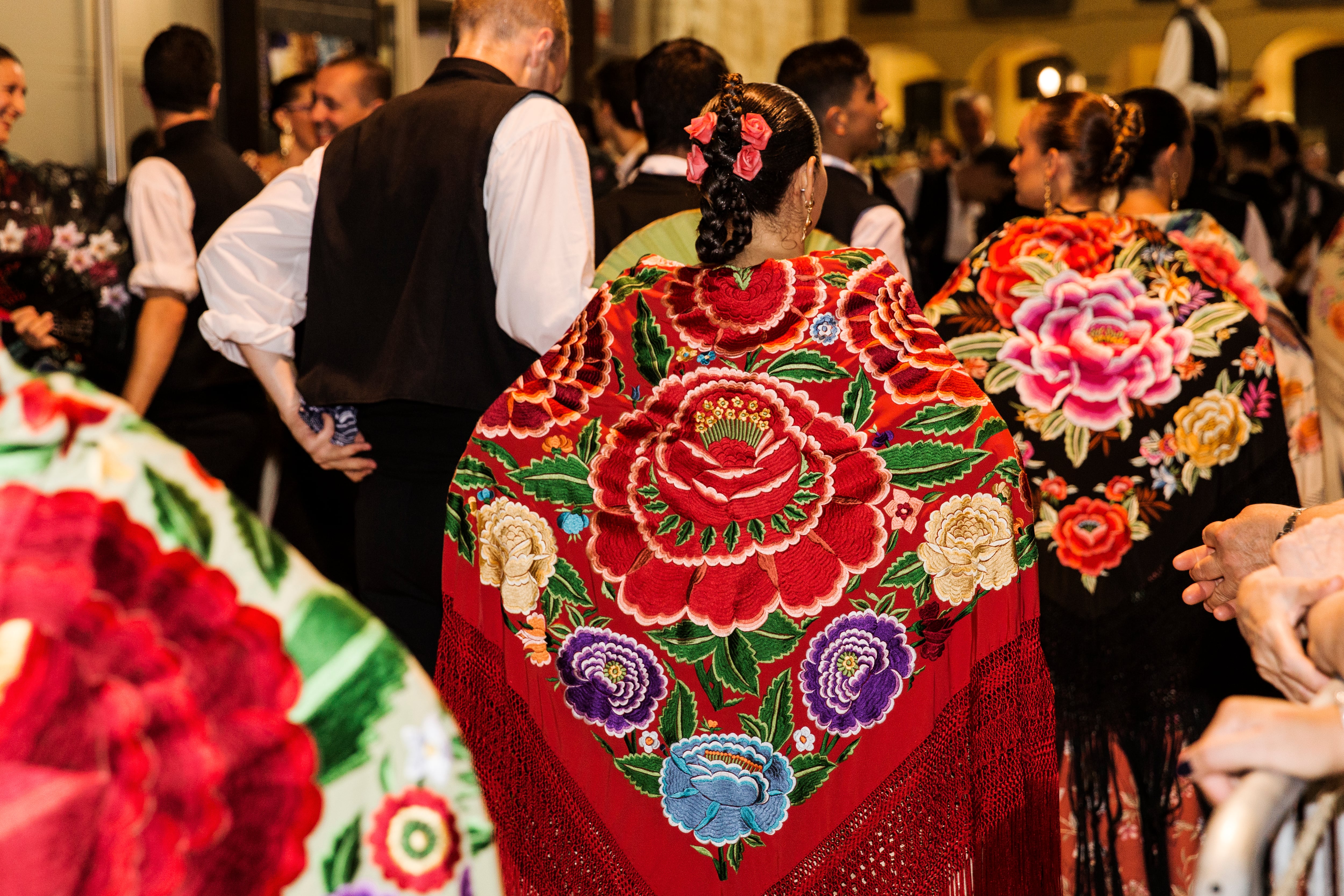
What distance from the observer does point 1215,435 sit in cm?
262

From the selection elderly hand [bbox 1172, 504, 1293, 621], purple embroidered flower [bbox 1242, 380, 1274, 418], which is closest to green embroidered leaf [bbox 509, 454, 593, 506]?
elderly hand [bbox 1172, 504, 1293, 621]

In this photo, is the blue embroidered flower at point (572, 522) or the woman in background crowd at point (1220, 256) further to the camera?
the woman in background crowd at point (1220, 256)

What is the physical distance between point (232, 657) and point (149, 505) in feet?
0.32

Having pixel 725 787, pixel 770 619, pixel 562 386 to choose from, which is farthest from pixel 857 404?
pixel 725 787

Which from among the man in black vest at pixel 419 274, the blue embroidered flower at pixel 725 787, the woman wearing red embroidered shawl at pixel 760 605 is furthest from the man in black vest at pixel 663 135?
the blue embroidered flower at pixel 725 787

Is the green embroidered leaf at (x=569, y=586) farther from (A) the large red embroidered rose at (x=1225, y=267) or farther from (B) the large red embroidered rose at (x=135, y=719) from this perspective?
(A) the large red embroidered rose at (x=1225, y=267)

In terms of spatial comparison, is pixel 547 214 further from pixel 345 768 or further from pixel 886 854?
pixel 345 768

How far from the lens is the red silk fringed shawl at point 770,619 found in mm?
1887

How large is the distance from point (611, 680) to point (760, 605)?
9.2 inches

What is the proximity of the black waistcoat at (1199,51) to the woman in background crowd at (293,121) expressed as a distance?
511 cm

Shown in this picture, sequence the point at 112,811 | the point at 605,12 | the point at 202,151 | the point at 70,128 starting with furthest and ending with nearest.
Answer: the point at 605,12 → the point at 70,128 → the point at 202,151 → the point at 112,811

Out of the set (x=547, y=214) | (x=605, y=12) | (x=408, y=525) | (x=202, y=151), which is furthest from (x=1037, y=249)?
(x=605, y=12)

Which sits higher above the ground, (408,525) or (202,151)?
(202,151)

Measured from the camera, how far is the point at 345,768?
2.72ft
